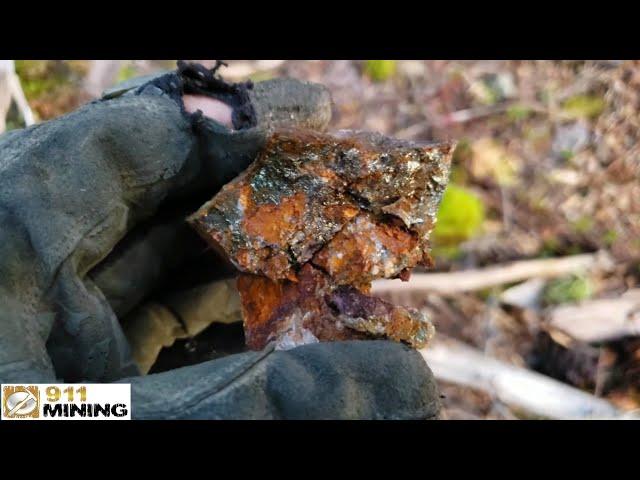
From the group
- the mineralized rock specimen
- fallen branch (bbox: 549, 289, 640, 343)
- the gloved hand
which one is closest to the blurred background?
fallen branch (bbox: 549, 289, 640, 343)

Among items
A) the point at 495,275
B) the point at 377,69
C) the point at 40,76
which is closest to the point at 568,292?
the point at 495,275

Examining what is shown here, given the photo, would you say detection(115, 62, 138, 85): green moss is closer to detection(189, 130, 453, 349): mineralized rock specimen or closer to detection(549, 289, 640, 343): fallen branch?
detection(189, 130, 453, 349): mineralized rock specimen

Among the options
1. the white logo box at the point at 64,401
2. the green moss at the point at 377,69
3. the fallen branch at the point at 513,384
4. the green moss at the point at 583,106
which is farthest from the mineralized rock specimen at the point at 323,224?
the green moss at the point at 583,106

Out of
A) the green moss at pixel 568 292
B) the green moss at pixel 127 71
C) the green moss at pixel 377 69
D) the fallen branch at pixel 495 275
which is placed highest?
the green moss at pixel 127 71

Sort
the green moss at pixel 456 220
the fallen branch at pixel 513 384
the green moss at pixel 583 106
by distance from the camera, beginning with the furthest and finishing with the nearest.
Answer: the green moss at pixel 583 106 → the green moss at pixel 456 220 → the fallen branch at pixel 513 384

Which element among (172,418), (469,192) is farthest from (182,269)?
(469,192)

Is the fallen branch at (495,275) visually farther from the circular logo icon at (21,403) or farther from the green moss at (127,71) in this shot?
the circular logo icon at (21,403)

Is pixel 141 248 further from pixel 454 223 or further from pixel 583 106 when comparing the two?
pixel 583 106
